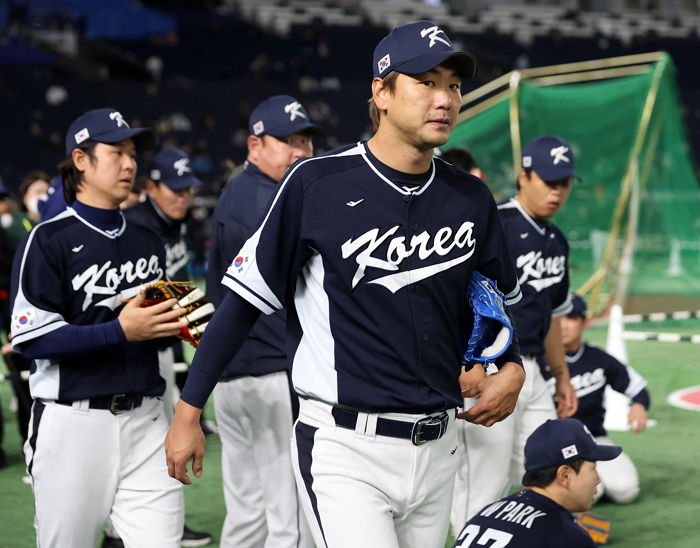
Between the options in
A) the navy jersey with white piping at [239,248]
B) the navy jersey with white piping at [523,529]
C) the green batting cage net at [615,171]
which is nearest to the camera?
the navy jersey with white piping at [523,529]

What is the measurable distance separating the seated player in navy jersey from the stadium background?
7.91 metres

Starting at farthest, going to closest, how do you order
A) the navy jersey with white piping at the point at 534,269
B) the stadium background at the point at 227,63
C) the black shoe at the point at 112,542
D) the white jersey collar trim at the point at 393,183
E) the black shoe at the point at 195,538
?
the stadium background at the point at 227,63 < the black shoe at the point at 195,538 < the black shoe at the point at 112,542 < the navy jersey with white piping at the point at 534,269 < the white jersey collar trim at the point at 393,183

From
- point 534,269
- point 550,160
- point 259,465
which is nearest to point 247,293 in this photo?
point 259,465

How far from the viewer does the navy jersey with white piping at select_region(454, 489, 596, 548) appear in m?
3.52

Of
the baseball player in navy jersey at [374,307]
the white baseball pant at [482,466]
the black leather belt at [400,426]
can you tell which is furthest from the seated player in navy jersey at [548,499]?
the black leather belt at [400,426]

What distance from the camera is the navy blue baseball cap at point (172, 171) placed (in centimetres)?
621

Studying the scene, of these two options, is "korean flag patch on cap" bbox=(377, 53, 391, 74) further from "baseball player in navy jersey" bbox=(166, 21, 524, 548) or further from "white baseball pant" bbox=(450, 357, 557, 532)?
"white baseball pant" bbox=(450, 357, 557, 532)

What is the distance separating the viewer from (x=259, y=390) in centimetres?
452

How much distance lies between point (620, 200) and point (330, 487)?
11.0m

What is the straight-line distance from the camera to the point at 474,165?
Result: 226 inches

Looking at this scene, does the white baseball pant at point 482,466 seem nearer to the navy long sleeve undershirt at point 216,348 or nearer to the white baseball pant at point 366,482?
the white baseball pant at point 366,482

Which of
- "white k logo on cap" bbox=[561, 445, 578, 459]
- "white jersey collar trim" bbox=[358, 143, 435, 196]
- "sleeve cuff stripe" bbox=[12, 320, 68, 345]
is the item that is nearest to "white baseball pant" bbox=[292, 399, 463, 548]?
"white jersey collar trim" bbox=[358, 143, 435, 196]

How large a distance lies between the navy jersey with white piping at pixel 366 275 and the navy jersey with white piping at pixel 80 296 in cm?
102

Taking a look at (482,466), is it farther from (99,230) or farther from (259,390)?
(99,230)
